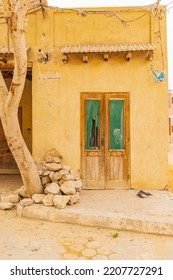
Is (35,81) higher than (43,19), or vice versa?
(43,19)

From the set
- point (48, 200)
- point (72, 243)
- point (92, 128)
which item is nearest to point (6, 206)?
point (48, 200)

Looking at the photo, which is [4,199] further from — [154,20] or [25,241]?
[154,20]

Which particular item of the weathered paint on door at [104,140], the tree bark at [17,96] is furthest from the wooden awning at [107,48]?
the tree bark at [17,96]

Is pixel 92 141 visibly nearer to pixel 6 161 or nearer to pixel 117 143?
pixel 117 143

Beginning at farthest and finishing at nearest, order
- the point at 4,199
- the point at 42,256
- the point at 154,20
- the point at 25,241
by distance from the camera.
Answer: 1. the point at 154,20
2. the point at 4,199
3. the point at 25,241
4. the point at 42,256

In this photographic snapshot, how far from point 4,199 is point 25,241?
176 centimetres

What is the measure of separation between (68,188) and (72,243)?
1.46 meters

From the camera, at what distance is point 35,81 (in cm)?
633

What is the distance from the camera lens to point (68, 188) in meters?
5.16

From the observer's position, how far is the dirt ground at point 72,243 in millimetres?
3498

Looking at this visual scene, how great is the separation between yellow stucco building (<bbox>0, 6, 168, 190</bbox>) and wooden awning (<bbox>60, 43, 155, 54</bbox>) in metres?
0.28
